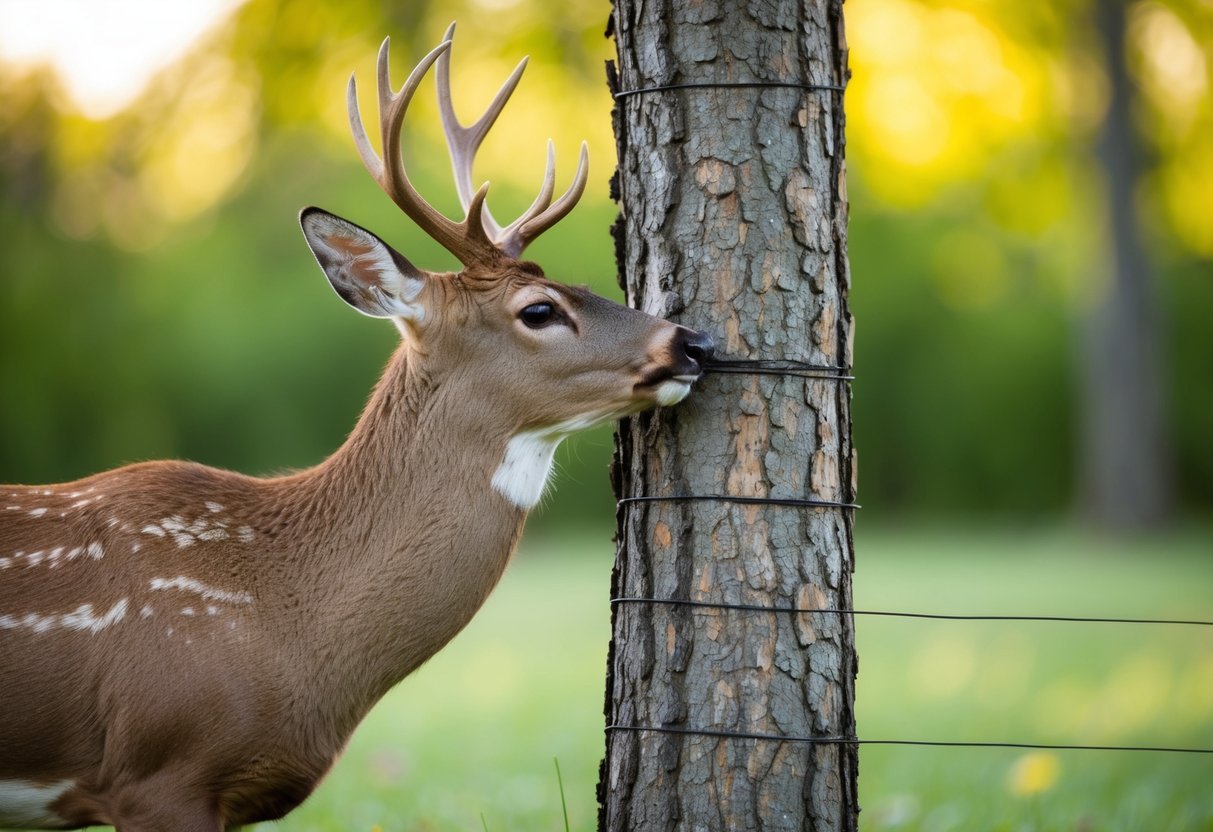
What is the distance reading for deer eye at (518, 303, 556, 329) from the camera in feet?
13.1

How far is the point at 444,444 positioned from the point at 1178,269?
61.5ft

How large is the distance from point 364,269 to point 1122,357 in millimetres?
15567

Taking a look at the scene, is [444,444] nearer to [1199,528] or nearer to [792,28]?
[792,28]

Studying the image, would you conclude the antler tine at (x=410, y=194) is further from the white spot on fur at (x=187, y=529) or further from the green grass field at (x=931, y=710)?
the green grass field at (x=931, y=710)

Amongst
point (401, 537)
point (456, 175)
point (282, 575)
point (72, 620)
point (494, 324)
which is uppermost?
point (456, 175)

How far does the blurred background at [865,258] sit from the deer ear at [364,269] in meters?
8.78

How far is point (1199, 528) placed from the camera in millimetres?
18328

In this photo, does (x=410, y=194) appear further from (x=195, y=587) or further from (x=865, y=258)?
(x=865, y=258)

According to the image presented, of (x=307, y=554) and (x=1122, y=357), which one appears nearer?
(x=307, y=554)

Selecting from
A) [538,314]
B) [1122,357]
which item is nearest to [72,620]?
[538,314]

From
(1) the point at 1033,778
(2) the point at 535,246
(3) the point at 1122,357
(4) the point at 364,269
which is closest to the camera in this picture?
(4) the point at 364,269

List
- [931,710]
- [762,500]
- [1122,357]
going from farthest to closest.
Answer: [1122,357] → [931,710] → [762,500]

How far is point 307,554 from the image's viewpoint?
3.88 metres

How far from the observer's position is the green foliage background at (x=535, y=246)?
53.5 feet
